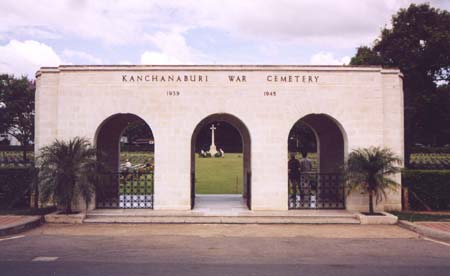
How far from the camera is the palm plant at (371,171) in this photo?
473 inches

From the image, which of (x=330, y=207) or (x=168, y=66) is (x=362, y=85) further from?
(x=168, y=66)

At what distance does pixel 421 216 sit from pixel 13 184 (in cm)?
1247

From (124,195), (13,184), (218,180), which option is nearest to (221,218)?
(124,195)

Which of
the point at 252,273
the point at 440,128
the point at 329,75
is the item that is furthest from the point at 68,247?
the point at 440,128

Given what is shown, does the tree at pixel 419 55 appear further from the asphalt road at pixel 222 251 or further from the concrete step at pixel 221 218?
the asphalt road at pixel 222 251

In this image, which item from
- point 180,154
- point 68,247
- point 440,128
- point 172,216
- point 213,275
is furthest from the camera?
point 440,128

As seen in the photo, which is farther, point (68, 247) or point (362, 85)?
point (362, 85)

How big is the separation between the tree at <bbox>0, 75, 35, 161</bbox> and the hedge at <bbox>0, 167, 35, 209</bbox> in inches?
1170

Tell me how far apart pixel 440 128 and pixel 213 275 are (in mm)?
Result: 25105

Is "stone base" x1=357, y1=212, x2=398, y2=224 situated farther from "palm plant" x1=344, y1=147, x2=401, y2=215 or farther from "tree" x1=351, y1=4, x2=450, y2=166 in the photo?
"tree" x1=351, y1=4, x2=450, y2=166

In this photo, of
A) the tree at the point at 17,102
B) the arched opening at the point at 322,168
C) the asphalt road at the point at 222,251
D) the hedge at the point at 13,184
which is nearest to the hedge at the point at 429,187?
the arched opening at the point at 322,168

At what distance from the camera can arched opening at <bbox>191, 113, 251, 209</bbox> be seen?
15242 mm

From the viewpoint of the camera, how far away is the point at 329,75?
1335 cm

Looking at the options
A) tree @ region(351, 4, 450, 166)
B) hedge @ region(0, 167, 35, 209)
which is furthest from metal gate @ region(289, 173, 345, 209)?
tree @ region(351, 4, 450, 166)
